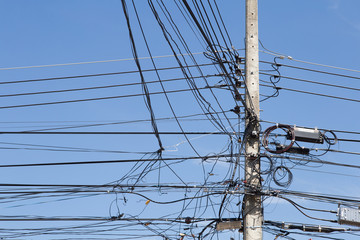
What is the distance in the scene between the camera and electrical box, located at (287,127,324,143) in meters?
12.7

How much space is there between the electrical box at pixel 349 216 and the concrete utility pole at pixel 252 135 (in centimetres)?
177

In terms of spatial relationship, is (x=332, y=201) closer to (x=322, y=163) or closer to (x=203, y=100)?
(x=322, y=163)

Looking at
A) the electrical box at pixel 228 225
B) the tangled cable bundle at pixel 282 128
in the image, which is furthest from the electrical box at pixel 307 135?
the electrical box at pixel 228 225

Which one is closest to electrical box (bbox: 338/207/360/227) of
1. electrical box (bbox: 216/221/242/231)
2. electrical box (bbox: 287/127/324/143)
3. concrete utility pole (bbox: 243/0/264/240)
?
electrical box (bbox: 287/127/324/143)

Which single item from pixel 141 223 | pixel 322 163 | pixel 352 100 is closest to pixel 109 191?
pixel 141 223

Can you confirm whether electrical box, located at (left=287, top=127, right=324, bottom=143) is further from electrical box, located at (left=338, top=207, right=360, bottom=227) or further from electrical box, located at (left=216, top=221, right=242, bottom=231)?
electrical box, located at (left=216, top=221, right=242, bottom=231)

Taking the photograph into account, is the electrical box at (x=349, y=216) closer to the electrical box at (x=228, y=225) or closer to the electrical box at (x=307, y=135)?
the electrical box at (x=307, y=135)

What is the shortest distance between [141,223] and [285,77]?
4.90 metres

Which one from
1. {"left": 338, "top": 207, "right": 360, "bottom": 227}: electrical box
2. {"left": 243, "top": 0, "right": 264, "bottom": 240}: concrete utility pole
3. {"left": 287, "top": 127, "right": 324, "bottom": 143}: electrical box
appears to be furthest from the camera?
{"left": 287, "top": 127, "right": 324, "bottom": 143}: electrical box

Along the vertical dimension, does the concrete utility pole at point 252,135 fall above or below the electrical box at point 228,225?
above

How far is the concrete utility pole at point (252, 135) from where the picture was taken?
38.6ft

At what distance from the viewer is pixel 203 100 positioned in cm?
1142

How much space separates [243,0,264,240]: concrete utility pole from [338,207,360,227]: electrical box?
1769mm

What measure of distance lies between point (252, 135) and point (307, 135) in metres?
1.31
